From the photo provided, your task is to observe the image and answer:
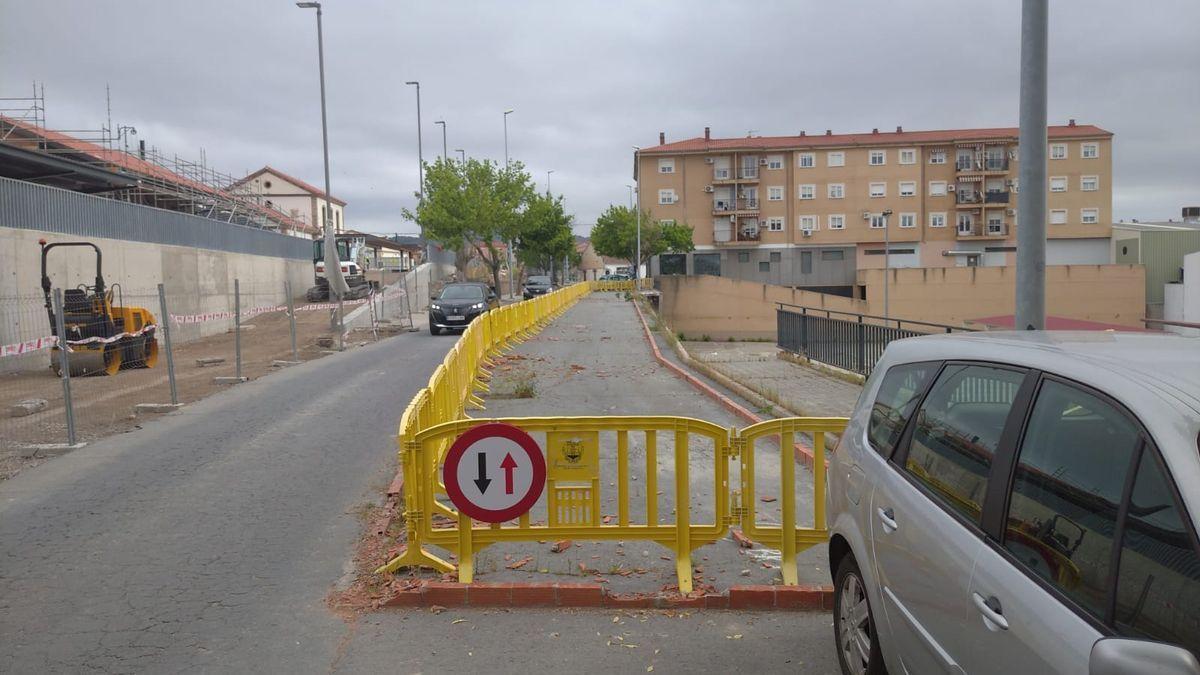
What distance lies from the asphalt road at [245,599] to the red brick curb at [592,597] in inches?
3.6

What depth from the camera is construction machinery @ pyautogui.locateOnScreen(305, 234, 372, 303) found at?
155ft

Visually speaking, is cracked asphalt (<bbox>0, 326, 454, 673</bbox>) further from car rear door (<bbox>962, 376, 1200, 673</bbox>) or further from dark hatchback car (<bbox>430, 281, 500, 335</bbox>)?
dark hatchback car (<bbox>430, 281, 500, 335</bbox>)

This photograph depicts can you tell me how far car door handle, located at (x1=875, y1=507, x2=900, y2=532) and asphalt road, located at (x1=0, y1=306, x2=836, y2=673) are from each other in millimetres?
1242

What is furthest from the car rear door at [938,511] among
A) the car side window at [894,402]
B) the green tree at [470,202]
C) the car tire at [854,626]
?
the green tree at [470,202]

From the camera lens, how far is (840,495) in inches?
187

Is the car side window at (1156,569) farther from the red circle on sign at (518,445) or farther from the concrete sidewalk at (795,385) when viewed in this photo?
the concrete sidewalk at (795,385)

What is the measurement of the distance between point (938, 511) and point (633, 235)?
76.7 meters

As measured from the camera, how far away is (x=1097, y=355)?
3.03 metres

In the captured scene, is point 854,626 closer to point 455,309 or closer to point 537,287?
point 455,309

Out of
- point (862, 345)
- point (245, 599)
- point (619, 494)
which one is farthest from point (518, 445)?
point (862, 345)

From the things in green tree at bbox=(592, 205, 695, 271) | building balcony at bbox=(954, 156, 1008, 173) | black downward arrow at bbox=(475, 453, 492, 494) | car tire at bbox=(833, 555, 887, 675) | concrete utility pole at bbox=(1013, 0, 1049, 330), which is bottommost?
car tire at bbox=(833, 555, 887, 675)

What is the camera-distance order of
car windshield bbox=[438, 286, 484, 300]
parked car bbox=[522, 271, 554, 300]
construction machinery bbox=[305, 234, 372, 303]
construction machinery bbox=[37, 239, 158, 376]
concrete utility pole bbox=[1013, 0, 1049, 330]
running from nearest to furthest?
1. concrete utility pole bbox=[1013, 0, 1049, 330]
2. construction machinery bbox=[37, 239, 158, 376]
3. car windshield bbox=[438, 286, 484, 300]
4. construction machinery bbox=[305, 234, 372, 303]
5. parked car bbox=[522, 271, 554, 300]

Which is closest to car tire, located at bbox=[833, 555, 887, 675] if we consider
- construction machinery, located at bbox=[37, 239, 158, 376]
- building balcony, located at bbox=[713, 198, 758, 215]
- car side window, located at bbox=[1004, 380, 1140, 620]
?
car side window, located at bbox=[1004, 380, 1140, 620]

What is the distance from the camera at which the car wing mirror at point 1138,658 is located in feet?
7.00
